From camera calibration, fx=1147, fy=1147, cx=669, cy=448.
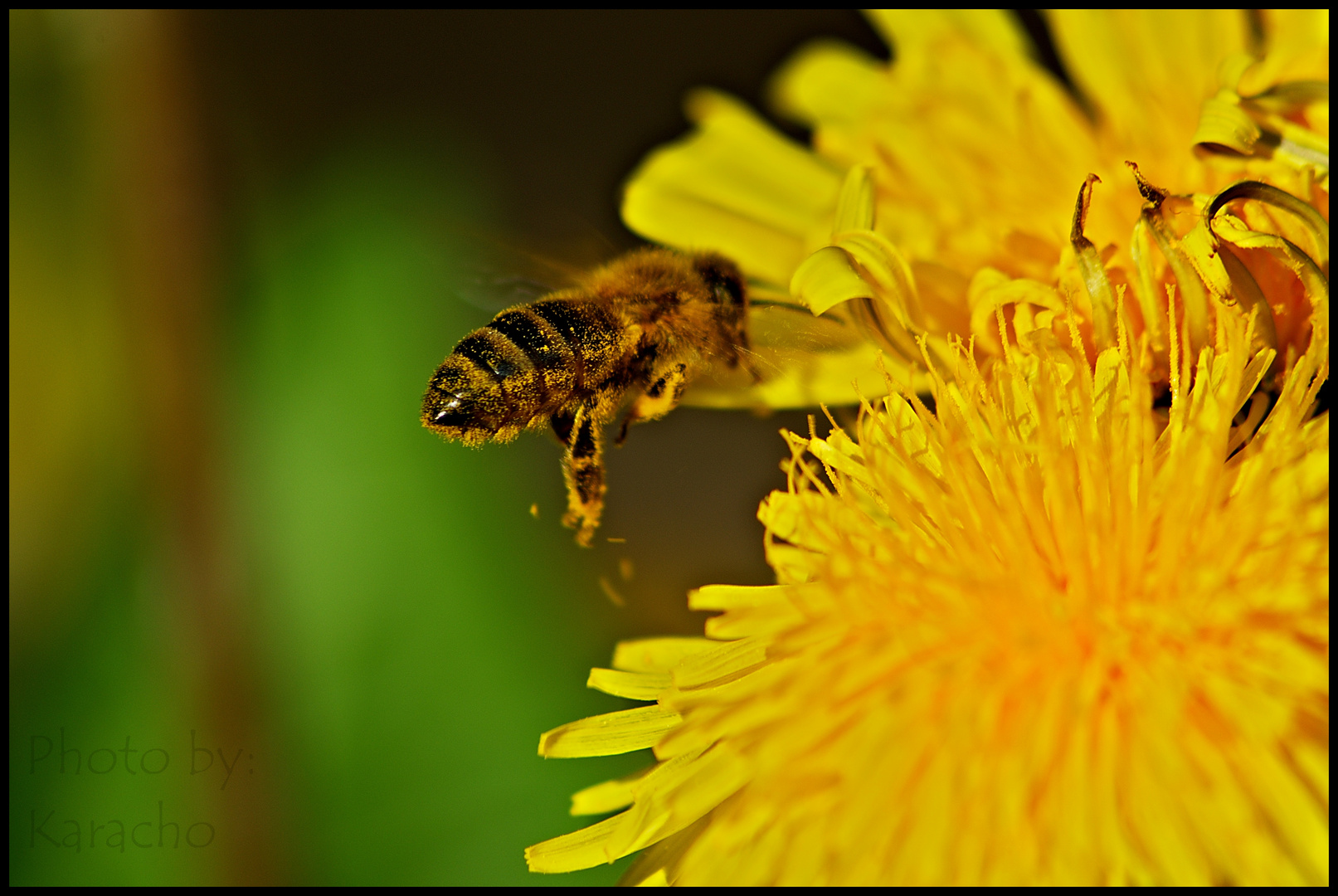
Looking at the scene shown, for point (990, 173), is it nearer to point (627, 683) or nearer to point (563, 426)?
point (563, 426)

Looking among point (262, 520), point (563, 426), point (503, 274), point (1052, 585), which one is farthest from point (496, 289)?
point (1052, 585)

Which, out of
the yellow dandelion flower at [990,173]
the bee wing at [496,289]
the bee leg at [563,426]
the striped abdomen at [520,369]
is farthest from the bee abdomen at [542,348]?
the bee wing at [496,289]

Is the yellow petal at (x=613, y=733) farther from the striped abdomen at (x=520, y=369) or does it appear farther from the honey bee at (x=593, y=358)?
the striped abdomen at (x=520, y=369)

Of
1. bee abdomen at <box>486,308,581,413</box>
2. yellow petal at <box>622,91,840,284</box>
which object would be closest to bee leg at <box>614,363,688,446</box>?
bee abdomen at <box>486,308,581,413</box>

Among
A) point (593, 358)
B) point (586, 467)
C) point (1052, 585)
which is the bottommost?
point (1052, 585)

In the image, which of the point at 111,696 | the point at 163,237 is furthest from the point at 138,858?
the point at 163,237

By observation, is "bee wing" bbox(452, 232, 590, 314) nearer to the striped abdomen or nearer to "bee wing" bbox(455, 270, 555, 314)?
"bee wing" bbox(455, 270, 555, 314)
